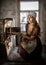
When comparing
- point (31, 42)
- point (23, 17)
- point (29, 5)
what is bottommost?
point (31, 42)

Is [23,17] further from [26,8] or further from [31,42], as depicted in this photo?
[31,42]

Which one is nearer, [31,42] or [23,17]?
[31,42]

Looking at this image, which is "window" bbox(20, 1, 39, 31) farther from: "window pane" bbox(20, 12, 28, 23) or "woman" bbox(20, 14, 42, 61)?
"woman" bbox(20, 14, 42, 61)

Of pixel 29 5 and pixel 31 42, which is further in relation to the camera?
pixel 29 5

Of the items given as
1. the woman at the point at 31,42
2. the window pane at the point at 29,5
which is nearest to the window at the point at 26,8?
the window pane at the point at 29,5

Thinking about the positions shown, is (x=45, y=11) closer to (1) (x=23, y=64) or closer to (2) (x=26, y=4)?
(2) (x=26, y=4)

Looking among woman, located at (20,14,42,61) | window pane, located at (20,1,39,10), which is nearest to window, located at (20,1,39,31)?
window pane, located at (20,1,39,10)

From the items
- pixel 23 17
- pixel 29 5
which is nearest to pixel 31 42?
pixel 23 17

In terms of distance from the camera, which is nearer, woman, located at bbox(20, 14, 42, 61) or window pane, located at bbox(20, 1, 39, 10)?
woman, located at bbox(20, 14, 42, 61)

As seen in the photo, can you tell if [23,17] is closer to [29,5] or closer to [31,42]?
[29,5]

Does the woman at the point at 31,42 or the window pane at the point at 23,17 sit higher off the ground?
the window pane at the point at 23,17

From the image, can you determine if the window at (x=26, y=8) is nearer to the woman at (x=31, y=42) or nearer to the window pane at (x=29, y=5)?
the window pane at (x=29, y=5)

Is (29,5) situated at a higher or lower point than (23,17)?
higher

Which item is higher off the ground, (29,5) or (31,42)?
(29,5)
